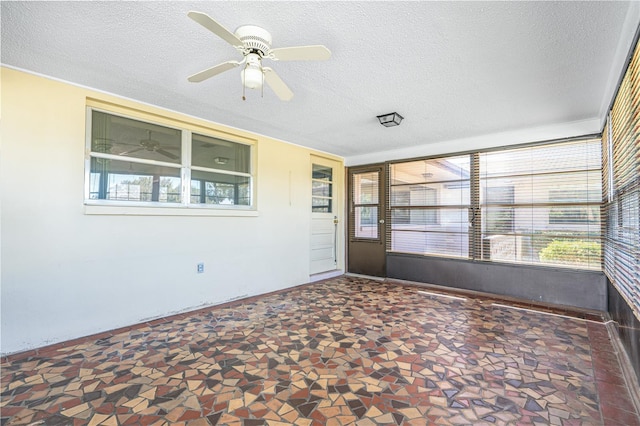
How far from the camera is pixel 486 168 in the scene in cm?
445

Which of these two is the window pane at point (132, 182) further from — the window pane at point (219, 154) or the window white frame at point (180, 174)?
the window pane at point (219, 154)

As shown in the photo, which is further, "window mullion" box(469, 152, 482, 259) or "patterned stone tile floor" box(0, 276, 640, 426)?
"window mullion" box(469, 152, 482, 259)

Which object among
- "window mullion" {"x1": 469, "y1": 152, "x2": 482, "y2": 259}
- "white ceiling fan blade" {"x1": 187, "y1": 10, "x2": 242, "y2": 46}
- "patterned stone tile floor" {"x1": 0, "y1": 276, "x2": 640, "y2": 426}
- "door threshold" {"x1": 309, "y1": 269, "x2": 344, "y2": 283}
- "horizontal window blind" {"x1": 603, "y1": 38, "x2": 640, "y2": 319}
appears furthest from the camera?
"door threshold" {"x1": 309, "y1": 269, "x2": 344, "y2": 283}

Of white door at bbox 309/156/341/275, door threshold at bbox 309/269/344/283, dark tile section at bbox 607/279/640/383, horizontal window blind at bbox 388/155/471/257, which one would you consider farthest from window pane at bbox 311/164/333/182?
dark tile section at bbox 607/279/640/383

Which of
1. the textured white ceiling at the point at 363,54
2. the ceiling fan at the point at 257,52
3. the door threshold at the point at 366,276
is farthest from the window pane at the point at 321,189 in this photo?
the ceiling fan at the point at 257,52

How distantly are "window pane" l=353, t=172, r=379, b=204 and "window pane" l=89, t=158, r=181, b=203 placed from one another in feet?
11.2

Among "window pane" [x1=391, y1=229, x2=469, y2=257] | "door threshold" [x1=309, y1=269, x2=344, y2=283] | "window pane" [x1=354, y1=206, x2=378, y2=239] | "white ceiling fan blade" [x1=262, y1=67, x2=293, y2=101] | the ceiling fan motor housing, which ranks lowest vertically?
"door threshold" [x1=309, y1=269, x2=344, y2=283]

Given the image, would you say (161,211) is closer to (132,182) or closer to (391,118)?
(132,182)

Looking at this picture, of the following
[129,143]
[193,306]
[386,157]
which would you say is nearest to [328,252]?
[386,157]

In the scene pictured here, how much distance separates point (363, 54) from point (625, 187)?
2294 millimetres

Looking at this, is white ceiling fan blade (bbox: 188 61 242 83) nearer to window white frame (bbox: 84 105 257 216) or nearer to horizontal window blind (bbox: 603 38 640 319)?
window white frame (bbox: 84 105 257 216)

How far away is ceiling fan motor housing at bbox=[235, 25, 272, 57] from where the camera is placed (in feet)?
6.35

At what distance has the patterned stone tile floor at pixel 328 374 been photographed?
179 cm

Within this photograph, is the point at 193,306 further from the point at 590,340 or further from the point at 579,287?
the point at 579,287
